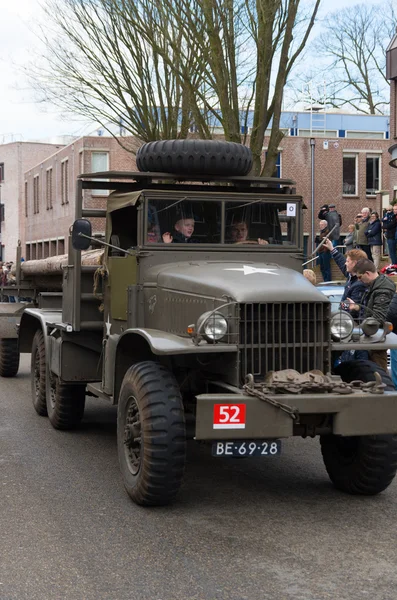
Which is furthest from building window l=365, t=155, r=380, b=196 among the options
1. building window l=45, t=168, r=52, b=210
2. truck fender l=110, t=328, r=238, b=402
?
truck fender l=110, t=328, r=238, b=402

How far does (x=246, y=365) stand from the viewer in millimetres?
6770

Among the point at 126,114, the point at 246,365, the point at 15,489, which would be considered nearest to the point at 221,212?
the point at 246,365

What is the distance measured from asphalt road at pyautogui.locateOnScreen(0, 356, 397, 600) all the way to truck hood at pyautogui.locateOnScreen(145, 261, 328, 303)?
1469 mm

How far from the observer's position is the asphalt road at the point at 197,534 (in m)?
5.10

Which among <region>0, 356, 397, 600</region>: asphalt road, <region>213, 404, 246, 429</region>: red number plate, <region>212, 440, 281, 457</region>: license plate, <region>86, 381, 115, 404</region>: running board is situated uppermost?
<region>213, 404, 246, 429</region>: red number plate

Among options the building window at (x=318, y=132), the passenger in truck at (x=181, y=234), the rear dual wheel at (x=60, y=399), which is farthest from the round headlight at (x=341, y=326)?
the building window at (x=318, y=132)

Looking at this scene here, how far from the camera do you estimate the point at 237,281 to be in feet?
23.0

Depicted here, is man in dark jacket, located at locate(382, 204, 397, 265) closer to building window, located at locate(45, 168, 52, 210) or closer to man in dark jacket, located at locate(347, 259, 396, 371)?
man in dark jacket, located at locate(347, 259, 396, 371)

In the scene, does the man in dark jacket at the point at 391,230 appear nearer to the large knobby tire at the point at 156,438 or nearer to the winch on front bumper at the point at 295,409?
the winch on front bumper at the point at 295,409

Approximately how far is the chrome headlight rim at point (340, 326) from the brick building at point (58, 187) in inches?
1396

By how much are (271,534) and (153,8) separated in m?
16.1

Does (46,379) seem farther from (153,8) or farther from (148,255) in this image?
(153,8)

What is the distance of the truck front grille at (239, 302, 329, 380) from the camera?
22.2 ft

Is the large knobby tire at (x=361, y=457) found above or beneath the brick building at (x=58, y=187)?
beneath
